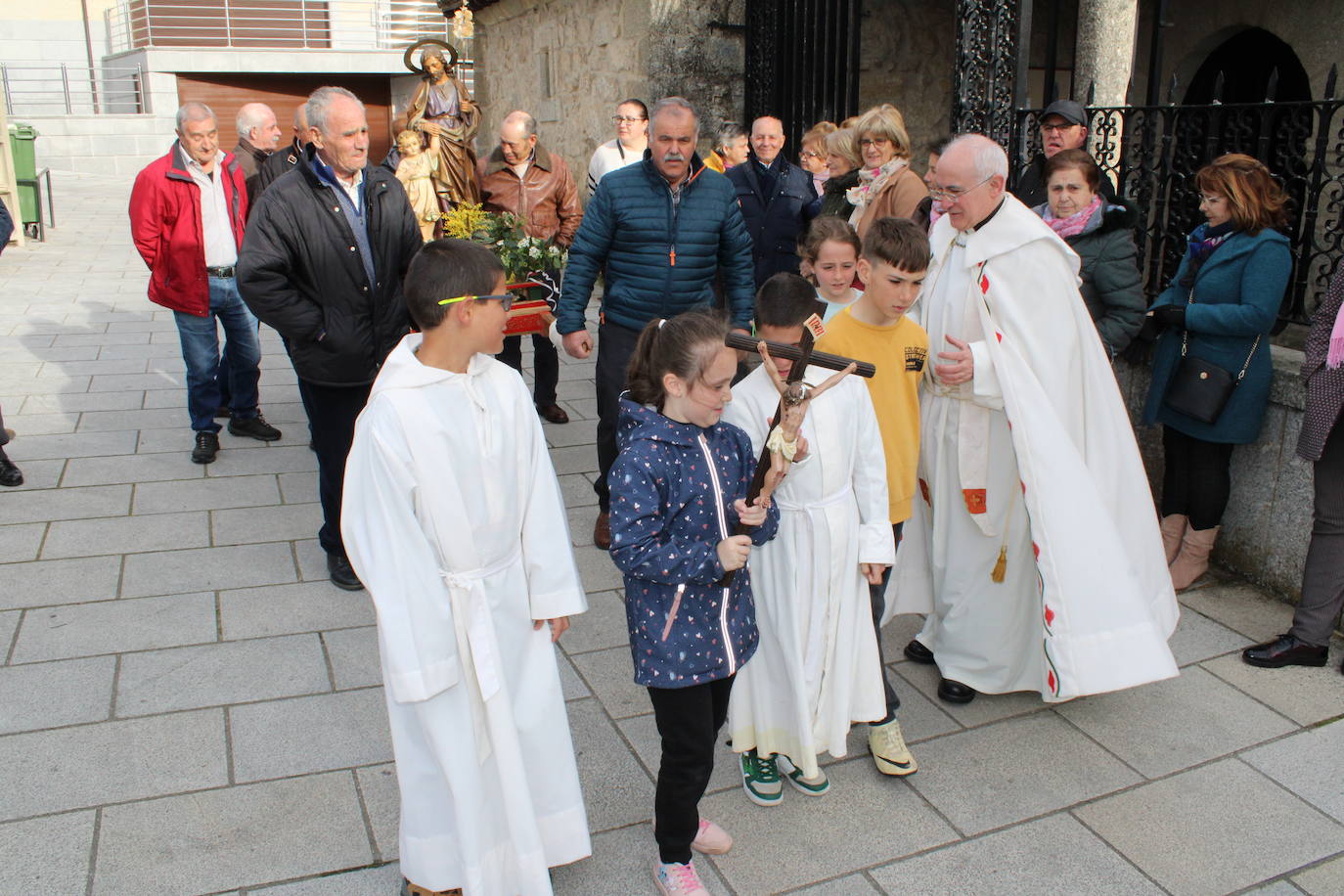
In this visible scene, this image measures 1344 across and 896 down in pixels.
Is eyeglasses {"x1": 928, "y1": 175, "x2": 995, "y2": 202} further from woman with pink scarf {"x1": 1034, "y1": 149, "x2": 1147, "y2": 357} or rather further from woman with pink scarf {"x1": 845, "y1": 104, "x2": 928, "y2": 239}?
woman with pink scarf {"x1": 845, "y1": 104, "x2": 928, "y2": 239}

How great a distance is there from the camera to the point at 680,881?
8.97 ft

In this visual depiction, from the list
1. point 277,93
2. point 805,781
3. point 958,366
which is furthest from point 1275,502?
point 277,93

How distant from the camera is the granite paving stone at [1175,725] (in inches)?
137

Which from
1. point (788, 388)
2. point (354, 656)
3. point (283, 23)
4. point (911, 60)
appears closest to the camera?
point (788, 388)

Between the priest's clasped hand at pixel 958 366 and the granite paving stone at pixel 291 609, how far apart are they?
7.68ft

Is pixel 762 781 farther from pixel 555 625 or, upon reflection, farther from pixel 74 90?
pixel 74 90

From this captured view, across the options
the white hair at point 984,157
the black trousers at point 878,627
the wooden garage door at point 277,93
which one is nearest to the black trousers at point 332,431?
the black trousers at point 878,627

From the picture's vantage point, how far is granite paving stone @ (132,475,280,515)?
17.8 feet

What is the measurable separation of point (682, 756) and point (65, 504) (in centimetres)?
406

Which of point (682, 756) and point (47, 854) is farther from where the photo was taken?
point (47, 854)

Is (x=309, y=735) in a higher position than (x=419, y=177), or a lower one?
lower

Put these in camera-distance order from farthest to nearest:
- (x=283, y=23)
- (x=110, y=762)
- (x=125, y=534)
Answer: (x=283, y=23) → (x=125, y=534) → (x=110, y=762)

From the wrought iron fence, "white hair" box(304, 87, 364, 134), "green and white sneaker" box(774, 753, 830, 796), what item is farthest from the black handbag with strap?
"white hair" box(304, 87, 364, 134)

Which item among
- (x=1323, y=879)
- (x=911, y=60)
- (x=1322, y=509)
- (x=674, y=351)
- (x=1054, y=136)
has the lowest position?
(x=1323, y=879)
